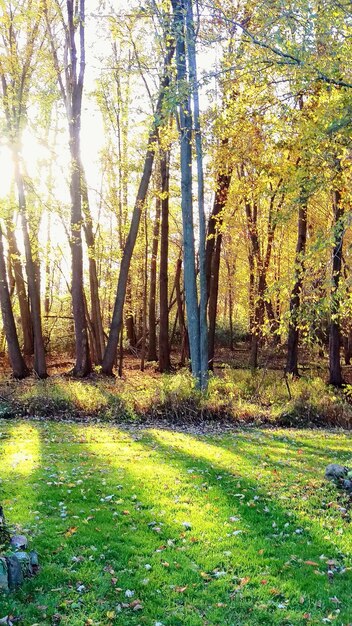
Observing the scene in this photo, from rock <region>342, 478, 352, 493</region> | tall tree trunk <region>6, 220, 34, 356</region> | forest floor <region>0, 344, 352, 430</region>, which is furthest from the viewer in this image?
tall tree trunk <region>6, 220, 34, 356</region>

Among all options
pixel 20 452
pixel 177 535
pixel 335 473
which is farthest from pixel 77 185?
pixel 177 535

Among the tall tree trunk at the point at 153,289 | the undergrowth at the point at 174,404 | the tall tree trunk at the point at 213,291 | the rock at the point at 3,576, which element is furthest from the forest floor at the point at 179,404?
the tall tree trunk at the point at 153,289

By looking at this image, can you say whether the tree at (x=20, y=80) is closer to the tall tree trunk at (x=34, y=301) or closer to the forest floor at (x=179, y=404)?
the tall tree trunk at (x=34, y=301)

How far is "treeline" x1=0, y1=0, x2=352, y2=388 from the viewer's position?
6734mm

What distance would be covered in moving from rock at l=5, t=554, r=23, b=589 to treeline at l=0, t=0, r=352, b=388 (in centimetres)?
454

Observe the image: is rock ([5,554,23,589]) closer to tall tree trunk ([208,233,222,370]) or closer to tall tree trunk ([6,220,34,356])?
tall tree trunk ([208,233,222,370])

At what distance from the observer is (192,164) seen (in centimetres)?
1536

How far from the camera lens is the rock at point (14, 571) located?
4012 mm

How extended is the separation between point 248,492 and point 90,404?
6783 millimetres

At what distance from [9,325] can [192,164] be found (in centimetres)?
808

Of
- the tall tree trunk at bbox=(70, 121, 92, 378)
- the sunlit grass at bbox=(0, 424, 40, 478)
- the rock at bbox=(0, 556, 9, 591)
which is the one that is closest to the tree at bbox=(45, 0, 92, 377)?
the tall tree trunk at bbox=(70, 121, 92, 378)

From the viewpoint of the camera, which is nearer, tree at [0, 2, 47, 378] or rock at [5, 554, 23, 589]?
rock at [5, 554, 23, 589]

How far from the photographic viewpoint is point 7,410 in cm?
1220

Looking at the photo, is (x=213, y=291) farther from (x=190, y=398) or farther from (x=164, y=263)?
(x=190, y=398)
